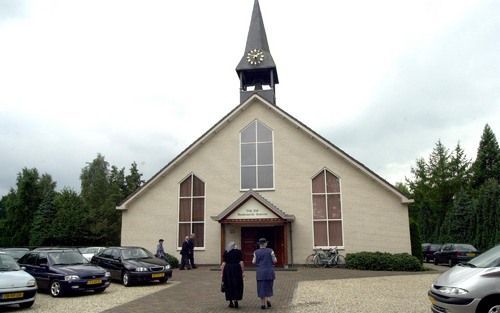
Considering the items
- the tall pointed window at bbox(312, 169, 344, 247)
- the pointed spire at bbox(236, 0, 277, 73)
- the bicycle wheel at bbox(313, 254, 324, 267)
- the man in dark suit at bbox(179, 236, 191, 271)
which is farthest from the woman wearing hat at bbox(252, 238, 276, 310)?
the pointed spire at bbox(236, 0, 277, 73)

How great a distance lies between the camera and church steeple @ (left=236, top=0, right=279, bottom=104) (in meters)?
26.4

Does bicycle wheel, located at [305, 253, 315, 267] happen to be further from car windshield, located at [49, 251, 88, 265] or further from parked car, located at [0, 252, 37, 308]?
parked car, located at [0, 252, 37, 308]

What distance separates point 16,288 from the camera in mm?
10312

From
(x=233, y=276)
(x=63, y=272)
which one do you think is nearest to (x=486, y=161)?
(x=233, y=276)

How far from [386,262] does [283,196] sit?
621 cm

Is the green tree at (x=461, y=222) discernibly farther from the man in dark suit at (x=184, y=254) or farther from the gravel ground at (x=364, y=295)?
the man in dark suit at (x=184, y=254)

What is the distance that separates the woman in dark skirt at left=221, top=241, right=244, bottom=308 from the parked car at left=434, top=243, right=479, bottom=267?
18141mm

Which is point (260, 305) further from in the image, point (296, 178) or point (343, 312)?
point (296, 178)

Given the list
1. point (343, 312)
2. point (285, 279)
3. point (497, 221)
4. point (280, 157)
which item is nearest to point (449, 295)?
point (343, 312)

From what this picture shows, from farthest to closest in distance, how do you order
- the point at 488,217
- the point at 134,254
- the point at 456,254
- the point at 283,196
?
1. the point at 488,217
2. the point at 456,254
3. the point at 283,196
4. the point at 134,254

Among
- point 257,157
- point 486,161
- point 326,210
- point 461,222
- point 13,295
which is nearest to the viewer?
point 13,295

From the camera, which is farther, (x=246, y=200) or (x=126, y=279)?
(x=246, y=200)

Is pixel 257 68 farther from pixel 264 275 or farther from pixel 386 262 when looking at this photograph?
pixel 264 275

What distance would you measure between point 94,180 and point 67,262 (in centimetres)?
4984
